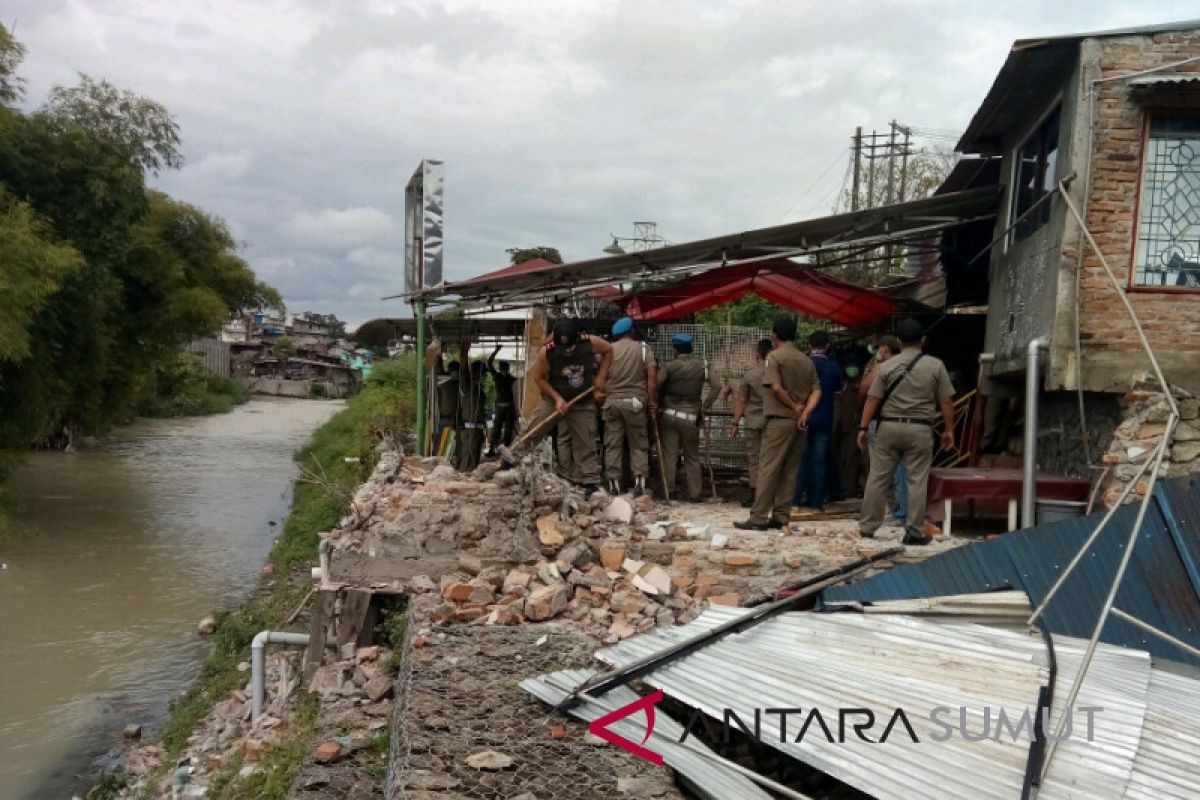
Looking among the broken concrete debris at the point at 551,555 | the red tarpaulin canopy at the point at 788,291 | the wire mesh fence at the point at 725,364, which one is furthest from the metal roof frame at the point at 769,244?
the broken concrete debris at the point at 551,555

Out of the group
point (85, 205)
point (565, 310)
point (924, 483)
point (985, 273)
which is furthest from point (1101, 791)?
point (85, 205)

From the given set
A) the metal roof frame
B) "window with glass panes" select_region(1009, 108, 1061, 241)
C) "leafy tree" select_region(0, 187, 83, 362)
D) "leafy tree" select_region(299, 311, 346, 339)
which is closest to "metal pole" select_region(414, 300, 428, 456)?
the metal roof frame

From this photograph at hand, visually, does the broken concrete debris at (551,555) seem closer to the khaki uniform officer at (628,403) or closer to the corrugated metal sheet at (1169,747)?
the khaki uniform officer at (628,403)

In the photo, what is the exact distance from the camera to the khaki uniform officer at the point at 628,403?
7484 millimetres

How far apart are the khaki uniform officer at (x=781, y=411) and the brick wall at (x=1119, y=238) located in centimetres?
191

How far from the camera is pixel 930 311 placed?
29.8ft

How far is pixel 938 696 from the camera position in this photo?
9.91 ft

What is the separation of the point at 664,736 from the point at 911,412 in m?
3.35

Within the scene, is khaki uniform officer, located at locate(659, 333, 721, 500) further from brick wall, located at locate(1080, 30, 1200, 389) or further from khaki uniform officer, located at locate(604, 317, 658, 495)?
brick wall, located at locate(1080, 30, 1200, 389)

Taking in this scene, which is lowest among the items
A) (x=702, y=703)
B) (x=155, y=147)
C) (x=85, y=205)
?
(x=702, y=703)

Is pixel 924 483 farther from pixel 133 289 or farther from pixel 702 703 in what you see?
pixel 133 289

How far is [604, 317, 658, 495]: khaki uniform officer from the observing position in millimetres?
7484

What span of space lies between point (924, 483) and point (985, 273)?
404 centimetres

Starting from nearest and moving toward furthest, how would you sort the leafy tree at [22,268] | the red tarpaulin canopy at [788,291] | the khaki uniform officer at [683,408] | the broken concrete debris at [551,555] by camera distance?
1. the broken concrete debris at [551,555]
2. the khaki uniform officer at [683,408]
3. the red tarpaulin canopy at [788,291]
4. the leafy tree at [22,268]
